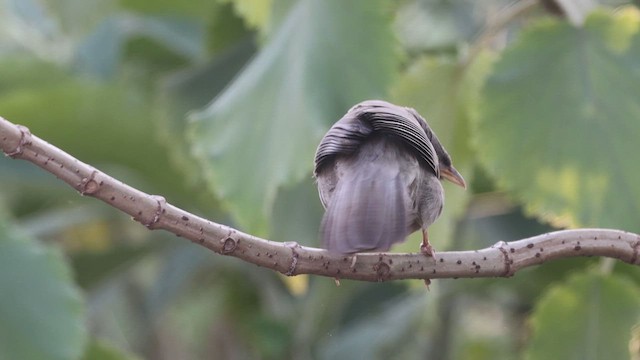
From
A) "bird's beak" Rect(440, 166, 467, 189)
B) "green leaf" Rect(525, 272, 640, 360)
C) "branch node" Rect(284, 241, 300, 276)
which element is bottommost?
"branch node" Rect(284, 241, 300, 276)

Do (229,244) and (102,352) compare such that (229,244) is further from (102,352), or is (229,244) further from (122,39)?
(122,39)

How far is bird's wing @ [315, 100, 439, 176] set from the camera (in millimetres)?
1039

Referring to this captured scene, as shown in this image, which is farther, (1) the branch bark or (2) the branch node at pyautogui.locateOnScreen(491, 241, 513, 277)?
(2) the branch node at pyautogui.locateOnScreen(491, 241, 513, 277)

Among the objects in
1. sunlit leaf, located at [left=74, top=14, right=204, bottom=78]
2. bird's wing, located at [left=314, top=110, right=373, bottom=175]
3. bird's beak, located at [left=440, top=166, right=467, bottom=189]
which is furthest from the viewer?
sunlit leaf, located at [left=74, top=14, right=204, bottom=78]

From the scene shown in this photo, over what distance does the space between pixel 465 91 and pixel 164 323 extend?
5.06 feet

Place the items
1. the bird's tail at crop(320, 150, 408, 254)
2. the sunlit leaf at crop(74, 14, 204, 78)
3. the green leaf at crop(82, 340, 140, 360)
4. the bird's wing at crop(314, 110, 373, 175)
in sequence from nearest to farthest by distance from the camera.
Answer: the bird's tail at crop(320, 150, 408, 254)
the bird's wing at crop(314, 110, 373, 175)
the green leaf at crop(82, 340, 140, 360)
the sunlit leaf at crop(74, 14, 204, 78)

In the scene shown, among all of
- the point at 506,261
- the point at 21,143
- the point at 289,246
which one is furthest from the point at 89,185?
the point at 506,261

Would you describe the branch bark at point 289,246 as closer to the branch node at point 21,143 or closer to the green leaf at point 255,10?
the branch node at point 21,143

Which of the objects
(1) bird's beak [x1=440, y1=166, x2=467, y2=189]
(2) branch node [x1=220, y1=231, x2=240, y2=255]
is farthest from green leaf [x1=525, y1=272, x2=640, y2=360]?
(2) branch node [x1=220, y1=231, x2=240, y2=255]

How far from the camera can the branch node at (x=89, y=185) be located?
0.91 m

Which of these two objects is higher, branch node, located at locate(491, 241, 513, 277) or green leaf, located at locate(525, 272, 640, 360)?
green leaf, located at locate(525, 272, 640, 360)

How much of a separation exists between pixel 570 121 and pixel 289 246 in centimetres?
75

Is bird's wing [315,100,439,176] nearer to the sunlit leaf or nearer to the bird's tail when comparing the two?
the bird's tail

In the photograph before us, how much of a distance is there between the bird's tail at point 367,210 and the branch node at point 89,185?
20 cm
